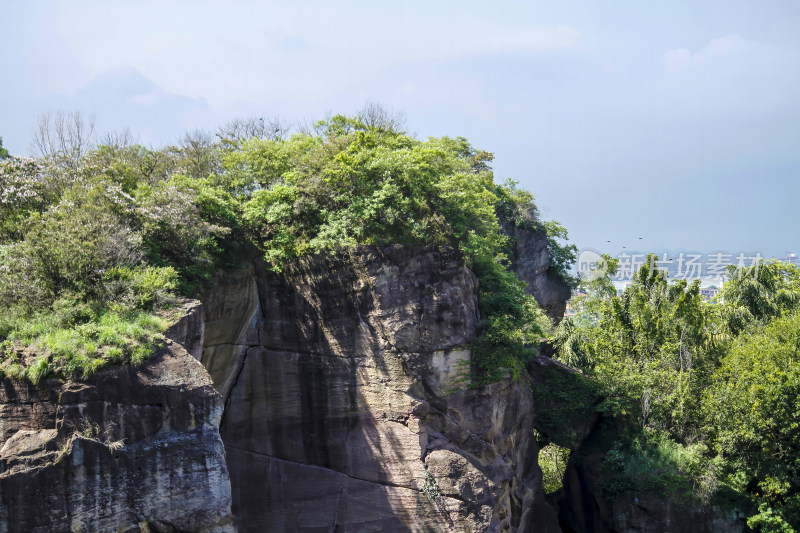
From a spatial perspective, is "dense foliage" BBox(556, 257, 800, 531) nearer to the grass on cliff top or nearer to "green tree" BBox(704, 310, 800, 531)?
"green tree" BBox(704, 310, 800, 531)

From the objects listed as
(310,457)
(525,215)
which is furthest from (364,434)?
(525,215)

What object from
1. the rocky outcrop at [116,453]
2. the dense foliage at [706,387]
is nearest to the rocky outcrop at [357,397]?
the dense foliage at [706,387]

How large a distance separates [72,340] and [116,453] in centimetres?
266

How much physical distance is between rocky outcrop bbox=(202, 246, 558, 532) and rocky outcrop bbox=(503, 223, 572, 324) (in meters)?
13.6

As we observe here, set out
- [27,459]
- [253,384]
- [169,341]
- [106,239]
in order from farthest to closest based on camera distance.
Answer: [253,384] < [106,239] < [169,341] < [27,459]

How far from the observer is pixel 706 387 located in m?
24.0

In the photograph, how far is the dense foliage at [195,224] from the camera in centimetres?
1509

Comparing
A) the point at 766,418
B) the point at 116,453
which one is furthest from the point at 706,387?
the point at 116,453

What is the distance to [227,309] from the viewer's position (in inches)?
805

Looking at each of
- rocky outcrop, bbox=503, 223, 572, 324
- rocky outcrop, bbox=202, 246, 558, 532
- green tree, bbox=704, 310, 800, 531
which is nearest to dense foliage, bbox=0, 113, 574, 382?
rocky outcrop, bbox=202, 246, 558, 532

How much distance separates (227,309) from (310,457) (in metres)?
5.34

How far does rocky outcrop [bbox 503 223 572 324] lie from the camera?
34.2 meters

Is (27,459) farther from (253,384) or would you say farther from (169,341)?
(253,384)

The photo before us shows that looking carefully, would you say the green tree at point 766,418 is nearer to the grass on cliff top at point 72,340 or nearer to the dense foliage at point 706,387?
the dense foliage at point 706,387
